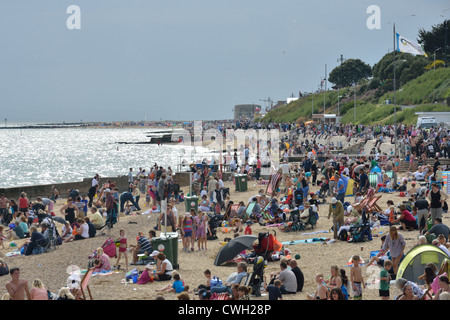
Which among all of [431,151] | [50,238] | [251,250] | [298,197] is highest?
[431,151]

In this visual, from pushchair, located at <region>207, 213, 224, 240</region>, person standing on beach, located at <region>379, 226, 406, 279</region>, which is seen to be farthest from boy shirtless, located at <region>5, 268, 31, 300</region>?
pushchair, located at <region>207, 213, 224, 240</region>

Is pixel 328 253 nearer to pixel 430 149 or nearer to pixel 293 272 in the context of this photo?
→ pixel 293 272

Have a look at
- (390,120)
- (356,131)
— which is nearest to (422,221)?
(356,131)

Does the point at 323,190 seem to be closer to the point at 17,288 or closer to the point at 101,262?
the point at 101,262

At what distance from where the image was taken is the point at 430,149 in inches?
1069

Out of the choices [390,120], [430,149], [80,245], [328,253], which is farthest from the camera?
[390,120]

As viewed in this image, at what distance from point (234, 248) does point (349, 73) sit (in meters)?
104

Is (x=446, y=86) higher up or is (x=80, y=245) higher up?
(x=446, y=86)

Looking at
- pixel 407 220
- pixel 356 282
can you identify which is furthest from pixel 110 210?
pixel 356 282

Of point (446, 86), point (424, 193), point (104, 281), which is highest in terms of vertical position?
point (446, 86)

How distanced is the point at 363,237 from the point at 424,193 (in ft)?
11.8

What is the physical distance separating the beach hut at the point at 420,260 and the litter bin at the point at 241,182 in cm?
1432

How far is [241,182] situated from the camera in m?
24.3

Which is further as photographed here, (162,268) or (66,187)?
(66,187)
